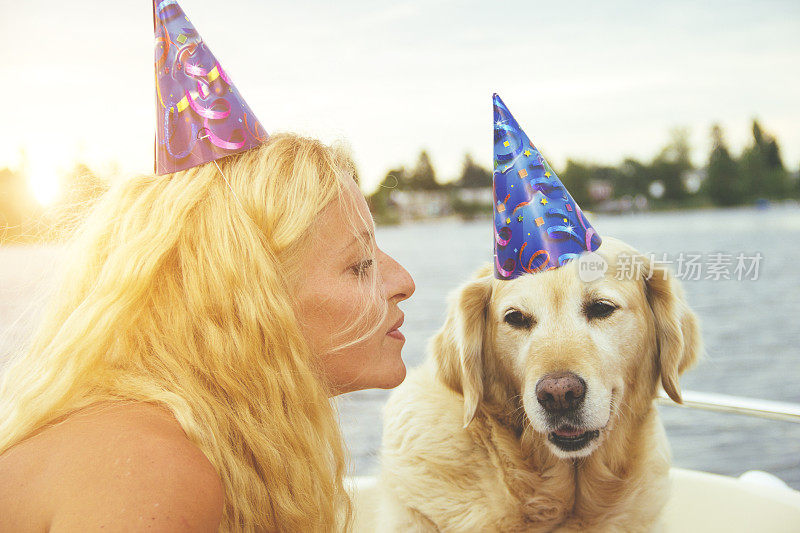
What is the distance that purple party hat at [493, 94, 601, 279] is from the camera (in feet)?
6.01

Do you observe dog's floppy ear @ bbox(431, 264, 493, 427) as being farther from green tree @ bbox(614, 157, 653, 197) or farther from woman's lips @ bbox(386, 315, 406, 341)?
green tree @ bbox(614, 157, 653, 197)

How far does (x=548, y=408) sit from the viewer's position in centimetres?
190

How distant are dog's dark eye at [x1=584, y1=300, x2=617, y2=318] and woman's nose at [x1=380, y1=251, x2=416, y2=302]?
0.66m

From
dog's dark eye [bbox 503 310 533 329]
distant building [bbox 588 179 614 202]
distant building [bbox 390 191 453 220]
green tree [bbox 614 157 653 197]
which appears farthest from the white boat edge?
distant building [bbox 390 191 453 220]

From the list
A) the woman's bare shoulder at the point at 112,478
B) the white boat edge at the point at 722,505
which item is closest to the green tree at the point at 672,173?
the white boat edge at the point at 722,505

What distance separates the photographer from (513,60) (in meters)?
22.1

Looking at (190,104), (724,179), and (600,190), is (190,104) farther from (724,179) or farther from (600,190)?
(724,179)

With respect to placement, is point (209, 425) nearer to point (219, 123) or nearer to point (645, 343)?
point (219, 123)

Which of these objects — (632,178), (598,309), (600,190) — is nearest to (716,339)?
(632,178)

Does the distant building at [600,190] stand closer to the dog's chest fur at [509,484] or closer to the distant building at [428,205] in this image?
the distant building at [428,205]

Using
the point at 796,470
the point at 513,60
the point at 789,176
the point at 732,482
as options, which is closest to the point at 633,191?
the point at 796,470

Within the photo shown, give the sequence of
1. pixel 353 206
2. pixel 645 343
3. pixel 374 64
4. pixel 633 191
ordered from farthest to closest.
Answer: pixel 374 64 → pixel 633 191 → pixel 645 343 → pixel 353 206

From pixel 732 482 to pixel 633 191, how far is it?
29.7 feet

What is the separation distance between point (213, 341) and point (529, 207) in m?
0.99
